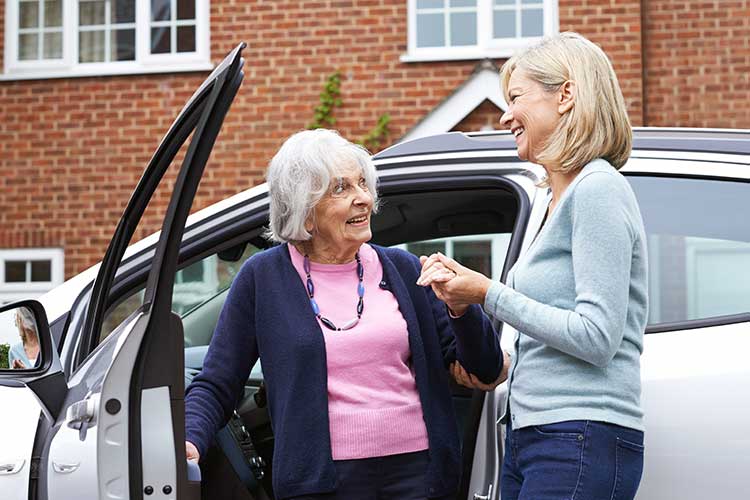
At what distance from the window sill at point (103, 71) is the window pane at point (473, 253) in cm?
564

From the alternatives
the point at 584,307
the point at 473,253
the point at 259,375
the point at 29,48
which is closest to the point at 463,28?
the point at 29,48

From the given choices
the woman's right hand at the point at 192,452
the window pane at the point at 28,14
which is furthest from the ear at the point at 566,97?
the window pane at the point at 28,14

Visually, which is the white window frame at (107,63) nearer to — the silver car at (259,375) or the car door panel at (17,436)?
the silver car at (259,375)

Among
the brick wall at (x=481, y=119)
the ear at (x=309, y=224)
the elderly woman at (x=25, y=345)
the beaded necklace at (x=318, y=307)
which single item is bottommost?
the elderly woman at (x=25, y=345)

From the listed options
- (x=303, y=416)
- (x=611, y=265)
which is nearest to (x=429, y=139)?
(x=303, y=416)

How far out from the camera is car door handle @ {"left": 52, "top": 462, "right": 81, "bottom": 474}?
2209 millimetres

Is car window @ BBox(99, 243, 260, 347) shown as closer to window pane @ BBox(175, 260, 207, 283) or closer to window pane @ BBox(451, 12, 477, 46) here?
window pane @ BBox(175, 260, 207, 283)

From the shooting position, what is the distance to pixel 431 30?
9.36 metres

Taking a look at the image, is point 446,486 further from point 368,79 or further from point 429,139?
point 368,79

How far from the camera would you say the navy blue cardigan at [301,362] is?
7.93ft

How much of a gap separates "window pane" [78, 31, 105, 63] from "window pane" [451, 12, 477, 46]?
3.06 m

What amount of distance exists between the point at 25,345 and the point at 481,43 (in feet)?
23.5

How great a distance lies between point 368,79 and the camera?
9.27m

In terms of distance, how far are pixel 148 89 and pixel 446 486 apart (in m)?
7.60
